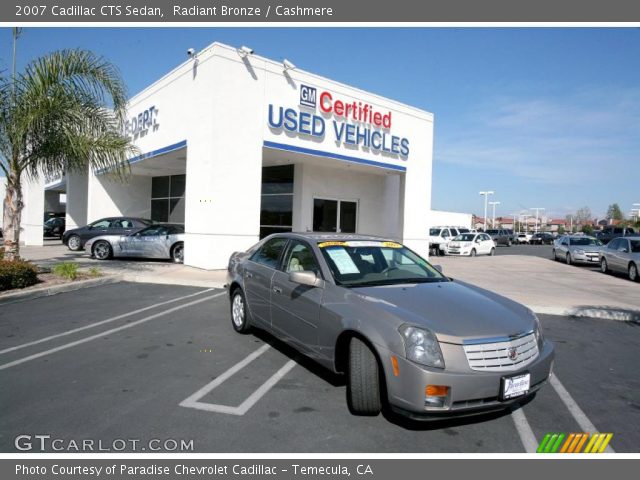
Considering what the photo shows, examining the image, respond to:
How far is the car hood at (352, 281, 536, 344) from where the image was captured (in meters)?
3.40

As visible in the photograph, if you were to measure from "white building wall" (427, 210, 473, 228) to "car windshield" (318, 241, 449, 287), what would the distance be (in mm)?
46365

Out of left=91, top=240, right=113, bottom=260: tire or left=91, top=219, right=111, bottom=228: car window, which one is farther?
left=91, top=219, right=111, bottom=228: car window

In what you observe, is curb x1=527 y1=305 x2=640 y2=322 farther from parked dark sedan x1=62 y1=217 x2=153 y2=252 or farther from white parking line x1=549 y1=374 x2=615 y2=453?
parked dark sedan x1=62 y1=217 x2=153 y2=252

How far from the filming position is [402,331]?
3.35m

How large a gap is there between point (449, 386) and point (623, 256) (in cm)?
1626

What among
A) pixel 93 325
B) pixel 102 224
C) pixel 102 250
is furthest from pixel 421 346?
pixel 102 224

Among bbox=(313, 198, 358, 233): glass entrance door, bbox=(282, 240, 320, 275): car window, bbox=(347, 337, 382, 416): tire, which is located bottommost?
bbox=(347, 337, 382, 416): tire

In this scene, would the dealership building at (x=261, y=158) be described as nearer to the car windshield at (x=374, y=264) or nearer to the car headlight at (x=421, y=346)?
the car windshield at (x=374, y=264)

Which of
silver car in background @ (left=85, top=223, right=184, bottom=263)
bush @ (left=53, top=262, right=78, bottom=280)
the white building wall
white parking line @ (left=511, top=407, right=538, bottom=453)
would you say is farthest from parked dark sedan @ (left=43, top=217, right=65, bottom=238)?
the white building wall

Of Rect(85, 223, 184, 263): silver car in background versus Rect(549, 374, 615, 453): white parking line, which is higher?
Rect(85, 223, 184, 263): silver car in background

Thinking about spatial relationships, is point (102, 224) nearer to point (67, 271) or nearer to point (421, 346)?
point (67, 271)

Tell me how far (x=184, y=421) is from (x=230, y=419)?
0.36m

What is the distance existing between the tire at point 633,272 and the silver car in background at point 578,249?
16.4 feet

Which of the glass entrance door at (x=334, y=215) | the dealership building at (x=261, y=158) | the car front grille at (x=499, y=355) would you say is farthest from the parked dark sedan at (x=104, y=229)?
the car front grille at (x=499, y=355)
